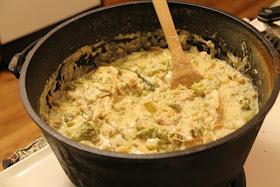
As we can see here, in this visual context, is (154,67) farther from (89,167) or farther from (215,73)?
(89,167)

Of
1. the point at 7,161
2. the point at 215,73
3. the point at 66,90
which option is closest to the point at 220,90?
the point at 215,73

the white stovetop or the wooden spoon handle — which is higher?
the wooden spoon handle

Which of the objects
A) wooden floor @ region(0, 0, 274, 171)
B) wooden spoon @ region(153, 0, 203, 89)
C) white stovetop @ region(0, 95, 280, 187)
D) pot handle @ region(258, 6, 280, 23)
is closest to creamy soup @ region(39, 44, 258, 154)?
wooden spoon @ region(153, 0, 203, 89)

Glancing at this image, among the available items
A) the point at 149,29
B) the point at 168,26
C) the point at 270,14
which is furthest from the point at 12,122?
the point at 270,14

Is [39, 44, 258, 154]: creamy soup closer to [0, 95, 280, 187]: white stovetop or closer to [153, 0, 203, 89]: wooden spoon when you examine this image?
[153, 0, 203, 89]: wooden spoon

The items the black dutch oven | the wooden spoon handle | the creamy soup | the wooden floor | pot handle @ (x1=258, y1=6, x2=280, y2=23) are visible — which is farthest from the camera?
the wooden floor

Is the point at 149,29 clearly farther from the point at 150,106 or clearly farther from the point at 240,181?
the point at 240,181
